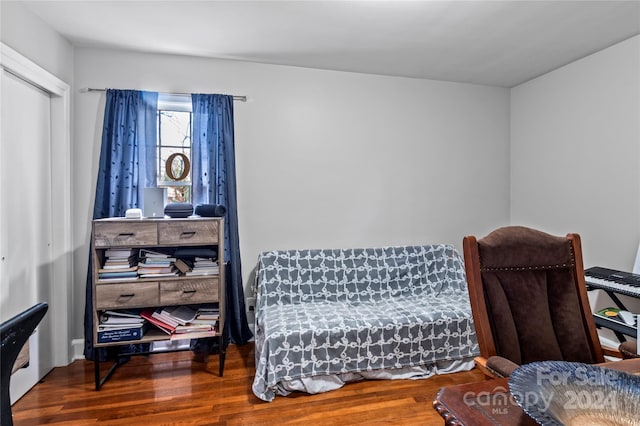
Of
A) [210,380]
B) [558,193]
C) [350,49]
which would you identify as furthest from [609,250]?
[210,380]

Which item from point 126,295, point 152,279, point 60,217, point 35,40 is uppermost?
point 35,40

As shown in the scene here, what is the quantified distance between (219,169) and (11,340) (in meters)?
2.20

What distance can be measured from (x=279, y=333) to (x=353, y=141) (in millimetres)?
2009

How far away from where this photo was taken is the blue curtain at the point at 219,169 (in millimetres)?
2926

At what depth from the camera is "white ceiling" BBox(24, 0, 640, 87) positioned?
2.15 m

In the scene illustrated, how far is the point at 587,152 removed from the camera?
296 centimetres

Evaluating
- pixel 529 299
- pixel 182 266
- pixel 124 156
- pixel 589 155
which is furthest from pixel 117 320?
pixel 589 155

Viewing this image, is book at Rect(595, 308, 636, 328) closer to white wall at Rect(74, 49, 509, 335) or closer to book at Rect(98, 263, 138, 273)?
white wall at Rect(74, 49, 509, 335)

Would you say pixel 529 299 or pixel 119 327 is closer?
pixel 529 299

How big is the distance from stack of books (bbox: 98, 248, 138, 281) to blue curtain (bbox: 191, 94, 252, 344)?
732mm

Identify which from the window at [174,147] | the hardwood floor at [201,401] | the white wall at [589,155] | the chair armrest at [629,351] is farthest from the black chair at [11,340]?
the white wall at [589,155]

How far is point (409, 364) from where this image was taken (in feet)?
8.11

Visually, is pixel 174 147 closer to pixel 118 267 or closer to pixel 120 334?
pixel 118 267

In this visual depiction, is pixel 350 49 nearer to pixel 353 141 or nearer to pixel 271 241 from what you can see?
pixel 353 141
